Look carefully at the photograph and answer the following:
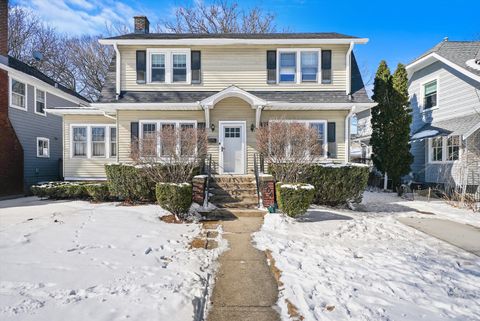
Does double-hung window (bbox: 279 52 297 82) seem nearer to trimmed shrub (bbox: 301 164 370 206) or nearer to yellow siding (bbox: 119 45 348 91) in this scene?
yellow siding (bbox: 119 45 348 91)

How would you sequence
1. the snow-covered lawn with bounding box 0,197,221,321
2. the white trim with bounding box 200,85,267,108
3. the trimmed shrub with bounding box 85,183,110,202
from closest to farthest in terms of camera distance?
the snow-covered lawn with bounding box 0,197,221,321, the trimmed shrub with bounding box 85,183,110,202, the white trim with bounding box 200,85,267,108

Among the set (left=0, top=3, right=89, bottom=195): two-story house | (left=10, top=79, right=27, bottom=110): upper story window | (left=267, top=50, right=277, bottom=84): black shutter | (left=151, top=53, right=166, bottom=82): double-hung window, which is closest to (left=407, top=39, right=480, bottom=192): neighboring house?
(left=267, top=50, right=277, bottom=84): black shutter

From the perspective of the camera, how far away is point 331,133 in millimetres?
11945

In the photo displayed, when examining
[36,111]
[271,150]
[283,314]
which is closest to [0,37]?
[36,111]

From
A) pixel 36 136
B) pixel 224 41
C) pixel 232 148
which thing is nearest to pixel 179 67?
pixel 224 41

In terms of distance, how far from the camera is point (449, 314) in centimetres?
308

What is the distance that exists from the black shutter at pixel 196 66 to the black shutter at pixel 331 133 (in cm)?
601

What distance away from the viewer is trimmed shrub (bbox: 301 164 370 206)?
9328mm

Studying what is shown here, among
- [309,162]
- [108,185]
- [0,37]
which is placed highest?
[0,37]

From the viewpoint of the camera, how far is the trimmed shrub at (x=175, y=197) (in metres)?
7.29

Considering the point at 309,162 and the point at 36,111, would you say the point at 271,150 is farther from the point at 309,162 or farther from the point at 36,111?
the point at 36,111

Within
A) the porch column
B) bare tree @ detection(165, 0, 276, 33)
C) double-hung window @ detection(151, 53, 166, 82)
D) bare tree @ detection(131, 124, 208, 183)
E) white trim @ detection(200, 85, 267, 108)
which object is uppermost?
bare tree @ detection(165, 0, 276, 33)

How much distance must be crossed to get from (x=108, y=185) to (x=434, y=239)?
9855 mm

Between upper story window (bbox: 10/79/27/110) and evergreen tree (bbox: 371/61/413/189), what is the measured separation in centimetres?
1826
